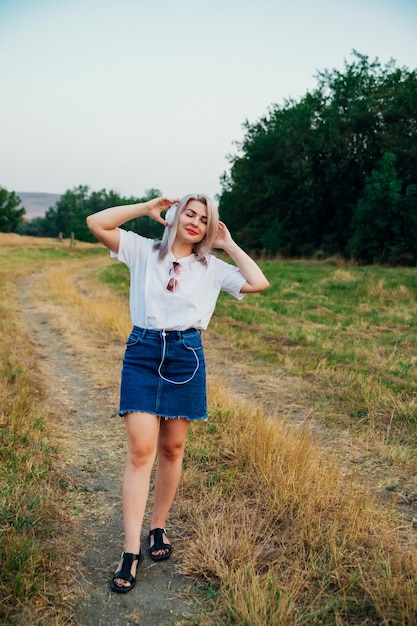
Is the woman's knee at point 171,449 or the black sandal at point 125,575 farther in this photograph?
the woman's knee at point 171,449

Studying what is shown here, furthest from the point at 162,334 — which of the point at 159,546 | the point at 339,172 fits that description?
the point at 339,172

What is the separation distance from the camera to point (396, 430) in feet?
17.5

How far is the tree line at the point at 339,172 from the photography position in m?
26.5

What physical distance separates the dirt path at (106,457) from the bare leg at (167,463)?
26cm

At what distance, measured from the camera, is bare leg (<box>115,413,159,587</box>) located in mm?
2980

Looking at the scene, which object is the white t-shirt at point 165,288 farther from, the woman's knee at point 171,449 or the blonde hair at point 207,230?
the woman's knee at point 171,449

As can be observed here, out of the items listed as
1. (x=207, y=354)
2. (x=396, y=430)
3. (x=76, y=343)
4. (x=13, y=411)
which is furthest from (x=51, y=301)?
(x=396, y=430)

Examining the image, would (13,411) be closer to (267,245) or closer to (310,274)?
(310,274)

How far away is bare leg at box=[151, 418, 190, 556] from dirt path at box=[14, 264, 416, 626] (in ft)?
0.84

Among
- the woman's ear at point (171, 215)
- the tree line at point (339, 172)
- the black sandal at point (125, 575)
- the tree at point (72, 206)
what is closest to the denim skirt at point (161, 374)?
the woman's ear at point (171, 215)

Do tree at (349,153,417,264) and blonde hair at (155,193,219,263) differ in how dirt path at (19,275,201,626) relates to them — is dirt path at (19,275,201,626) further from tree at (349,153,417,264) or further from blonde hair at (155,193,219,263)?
tree at (349,153,417,264)

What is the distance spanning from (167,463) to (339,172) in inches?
1205

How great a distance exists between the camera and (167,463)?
3.28m

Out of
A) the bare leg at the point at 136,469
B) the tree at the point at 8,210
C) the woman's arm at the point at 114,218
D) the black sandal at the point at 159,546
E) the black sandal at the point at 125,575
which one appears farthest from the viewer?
the tree at the point at 8,210
